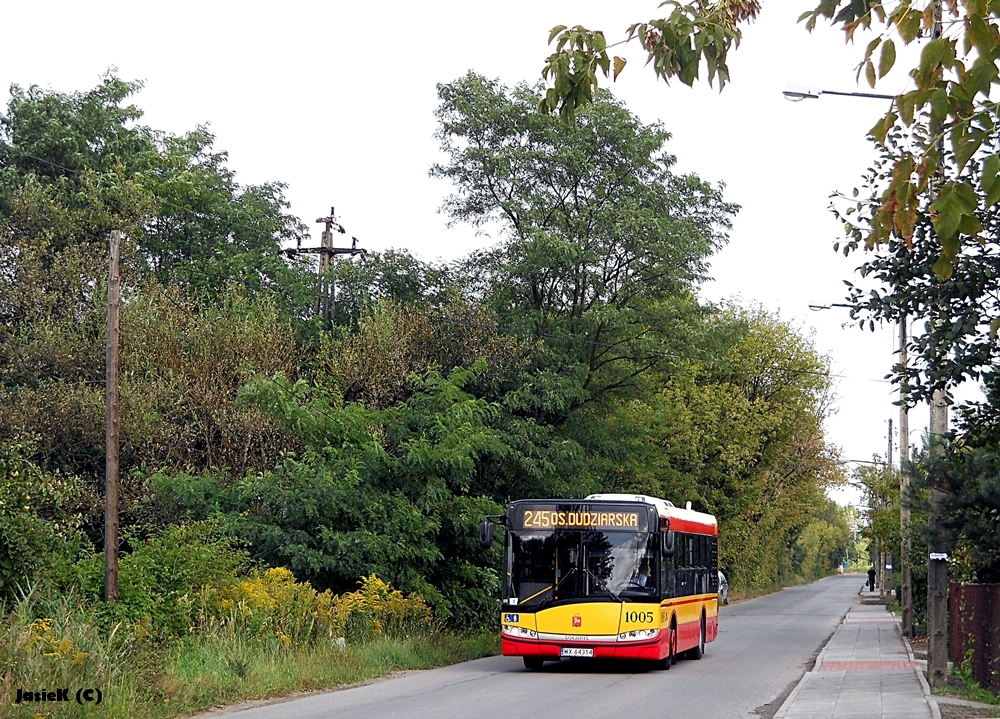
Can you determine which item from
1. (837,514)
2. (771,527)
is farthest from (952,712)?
(837,514)

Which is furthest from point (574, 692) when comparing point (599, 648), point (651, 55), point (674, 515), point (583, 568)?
point (651, 55)

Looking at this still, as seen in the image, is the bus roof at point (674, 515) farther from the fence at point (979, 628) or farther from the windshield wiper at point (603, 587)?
the fence at point (979, 628)

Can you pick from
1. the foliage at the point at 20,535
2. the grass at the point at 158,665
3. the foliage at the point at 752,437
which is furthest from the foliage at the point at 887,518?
the foliage at the point at 20,535

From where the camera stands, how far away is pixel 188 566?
19.2 metres

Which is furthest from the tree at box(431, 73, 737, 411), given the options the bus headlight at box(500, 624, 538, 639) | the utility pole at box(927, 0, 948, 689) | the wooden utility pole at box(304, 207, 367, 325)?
the utility pole at box(927, 0, 948, 689)

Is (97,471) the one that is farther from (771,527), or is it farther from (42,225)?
(771,527)

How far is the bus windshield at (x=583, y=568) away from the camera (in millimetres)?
20906

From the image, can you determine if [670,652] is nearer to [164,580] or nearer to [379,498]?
[379,498]

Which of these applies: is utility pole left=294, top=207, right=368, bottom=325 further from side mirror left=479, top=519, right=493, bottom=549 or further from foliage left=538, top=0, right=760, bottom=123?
foliage left=538, top=0, right=760, bottom=123

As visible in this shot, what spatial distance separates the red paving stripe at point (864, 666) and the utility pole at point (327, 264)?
20.0 metres

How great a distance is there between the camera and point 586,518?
2148cm

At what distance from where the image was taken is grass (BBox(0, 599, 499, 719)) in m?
12.4

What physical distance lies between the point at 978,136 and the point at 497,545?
23.8 meters

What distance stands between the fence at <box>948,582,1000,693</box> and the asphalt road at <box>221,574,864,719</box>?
9.16 ft
